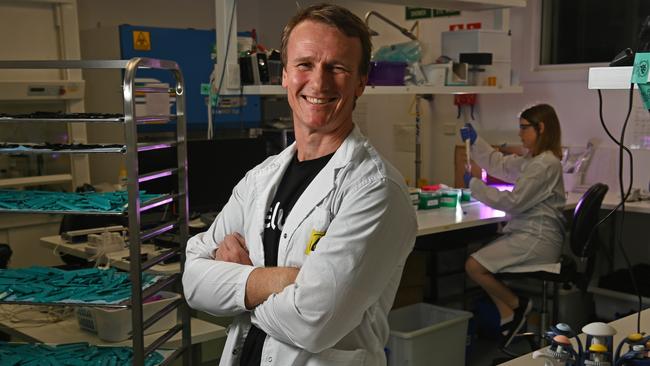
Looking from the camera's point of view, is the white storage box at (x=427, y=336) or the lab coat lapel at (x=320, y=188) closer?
the lab coat lapel at (x=320, y=188)

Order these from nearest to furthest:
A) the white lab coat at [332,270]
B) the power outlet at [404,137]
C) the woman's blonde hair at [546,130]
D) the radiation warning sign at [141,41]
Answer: the white lab coat at [332,270]
the woman's blonde hair at [546,130]
the radiation warning sign at [141,41]
the power outlet at [404,137]

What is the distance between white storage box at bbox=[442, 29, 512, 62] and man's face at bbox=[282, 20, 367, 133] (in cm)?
309

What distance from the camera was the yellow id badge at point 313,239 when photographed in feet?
4.68

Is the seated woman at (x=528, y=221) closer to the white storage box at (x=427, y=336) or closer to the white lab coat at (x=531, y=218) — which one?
the white lab coat at (x=531, y=218)

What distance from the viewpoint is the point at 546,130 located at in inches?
152

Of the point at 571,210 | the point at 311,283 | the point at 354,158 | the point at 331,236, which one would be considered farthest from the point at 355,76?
the point at 571,210

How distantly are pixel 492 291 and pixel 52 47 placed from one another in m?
3.12

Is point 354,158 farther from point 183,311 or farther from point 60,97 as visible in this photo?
point 60,97

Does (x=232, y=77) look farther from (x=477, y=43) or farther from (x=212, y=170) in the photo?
(x=477, y=43)

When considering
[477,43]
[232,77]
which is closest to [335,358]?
[232,77]

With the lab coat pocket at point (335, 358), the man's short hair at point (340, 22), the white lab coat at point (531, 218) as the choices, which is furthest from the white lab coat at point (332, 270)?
the white lab coat at point (531, 218)

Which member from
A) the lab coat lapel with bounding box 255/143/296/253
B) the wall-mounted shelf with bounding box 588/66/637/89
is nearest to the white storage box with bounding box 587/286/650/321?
the wall-mounted shelf with bounding box 588/66/637/89

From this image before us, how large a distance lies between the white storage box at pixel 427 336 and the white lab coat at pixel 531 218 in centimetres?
52

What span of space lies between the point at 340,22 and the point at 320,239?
18.1 inches
